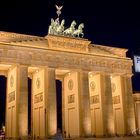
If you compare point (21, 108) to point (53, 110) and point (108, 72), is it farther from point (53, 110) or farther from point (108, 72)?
point (108, 72)

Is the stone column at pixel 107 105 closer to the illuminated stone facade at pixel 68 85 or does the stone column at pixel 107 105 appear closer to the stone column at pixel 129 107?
the illuminated stone facade at pixel 68 85

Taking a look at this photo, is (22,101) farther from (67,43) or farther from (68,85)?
(67,43)

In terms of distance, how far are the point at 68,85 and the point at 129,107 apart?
9745 millimetres

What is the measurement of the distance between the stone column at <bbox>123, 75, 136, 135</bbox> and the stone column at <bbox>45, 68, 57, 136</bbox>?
12.2 meters

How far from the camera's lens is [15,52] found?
3828 cm

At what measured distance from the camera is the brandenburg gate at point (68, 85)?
38.2m

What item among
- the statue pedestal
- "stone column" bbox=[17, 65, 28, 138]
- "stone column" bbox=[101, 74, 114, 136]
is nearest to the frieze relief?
the statue pedestal

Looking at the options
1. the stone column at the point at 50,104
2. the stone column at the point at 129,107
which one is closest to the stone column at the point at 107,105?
the stone column at the point at 129,107

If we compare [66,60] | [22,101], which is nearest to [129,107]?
[66,60]

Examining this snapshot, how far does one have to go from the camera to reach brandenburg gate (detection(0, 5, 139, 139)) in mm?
38156

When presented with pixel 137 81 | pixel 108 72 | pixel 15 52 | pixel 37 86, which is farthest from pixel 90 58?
pixel 137 81

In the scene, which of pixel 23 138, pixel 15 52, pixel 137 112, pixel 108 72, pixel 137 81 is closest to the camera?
pixel 23 138

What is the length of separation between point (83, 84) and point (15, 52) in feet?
34.2

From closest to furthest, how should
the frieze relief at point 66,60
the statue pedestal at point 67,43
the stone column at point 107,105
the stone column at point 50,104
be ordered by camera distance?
the stone column at point 50,104
the frieze relief at point 66,60
the statue pedestal at point 67,43
the stone column at point 107,105
